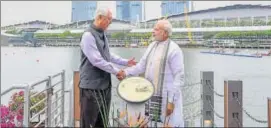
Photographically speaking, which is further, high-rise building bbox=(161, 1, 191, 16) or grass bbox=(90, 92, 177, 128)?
high-rise building bbox=(161, 1, 191, 16)

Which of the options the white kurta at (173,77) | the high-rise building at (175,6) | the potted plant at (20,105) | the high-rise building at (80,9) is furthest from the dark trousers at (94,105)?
the high-rise building at (175,6)

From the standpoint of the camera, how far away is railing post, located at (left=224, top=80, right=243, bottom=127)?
7.23 feet

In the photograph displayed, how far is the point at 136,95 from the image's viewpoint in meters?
1.86

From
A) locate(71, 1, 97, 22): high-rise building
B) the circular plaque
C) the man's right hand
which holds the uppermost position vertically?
locate(71, 1, 97, 22): high-rise building

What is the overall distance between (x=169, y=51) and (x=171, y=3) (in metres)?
3.39

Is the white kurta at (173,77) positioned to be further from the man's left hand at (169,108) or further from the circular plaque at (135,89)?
the circular plaque at (135,89)

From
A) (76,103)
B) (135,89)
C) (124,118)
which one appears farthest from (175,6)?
(124,118)

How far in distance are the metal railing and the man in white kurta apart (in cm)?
52

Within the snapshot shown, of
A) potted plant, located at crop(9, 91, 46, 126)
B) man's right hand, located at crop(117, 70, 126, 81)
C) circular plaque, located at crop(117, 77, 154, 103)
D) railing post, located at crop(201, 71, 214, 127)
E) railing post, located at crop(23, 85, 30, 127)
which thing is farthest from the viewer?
railing post, located at crop(201, 71, 214, 127)

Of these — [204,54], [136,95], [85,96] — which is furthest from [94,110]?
[204,54]

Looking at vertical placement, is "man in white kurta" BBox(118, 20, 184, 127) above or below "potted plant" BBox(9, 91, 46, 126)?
above

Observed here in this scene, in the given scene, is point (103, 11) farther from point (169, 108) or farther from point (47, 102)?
point (47, 102)

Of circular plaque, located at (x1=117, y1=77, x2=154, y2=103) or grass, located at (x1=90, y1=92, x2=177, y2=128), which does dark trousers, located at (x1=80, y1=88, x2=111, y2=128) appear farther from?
circular plaque, located at (x1=117, y1=77, x2=154, y2=103)

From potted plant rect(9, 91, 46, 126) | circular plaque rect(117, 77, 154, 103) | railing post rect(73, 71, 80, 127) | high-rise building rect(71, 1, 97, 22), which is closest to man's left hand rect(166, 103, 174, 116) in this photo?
circular plaque rect(117, 77, 154, 103)
